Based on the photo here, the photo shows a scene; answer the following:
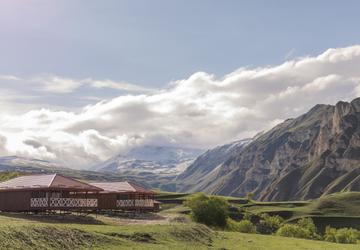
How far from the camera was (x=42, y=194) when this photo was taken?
80.2 m

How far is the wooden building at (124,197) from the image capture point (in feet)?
325

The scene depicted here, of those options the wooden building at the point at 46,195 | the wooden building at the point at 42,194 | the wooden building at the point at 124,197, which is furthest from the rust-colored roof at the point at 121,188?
the wooden building at the point at 42,194

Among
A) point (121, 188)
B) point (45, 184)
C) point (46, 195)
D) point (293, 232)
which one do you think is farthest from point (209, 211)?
point (293, 232)

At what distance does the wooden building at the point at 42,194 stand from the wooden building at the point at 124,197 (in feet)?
38.1

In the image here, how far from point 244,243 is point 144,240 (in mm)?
14875

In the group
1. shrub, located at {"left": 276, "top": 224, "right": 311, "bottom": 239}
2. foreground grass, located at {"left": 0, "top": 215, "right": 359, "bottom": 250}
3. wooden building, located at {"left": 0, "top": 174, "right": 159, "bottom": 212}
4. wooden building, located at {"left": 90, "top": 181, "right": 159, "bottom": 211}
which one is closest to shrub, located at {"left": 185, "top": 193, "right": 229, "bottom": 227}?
wooden building, located at {"left": 90, "top": 181, "right": 159, "bottom": 211}

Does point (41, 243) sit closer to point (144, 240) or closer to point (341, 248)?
point (144, 240)

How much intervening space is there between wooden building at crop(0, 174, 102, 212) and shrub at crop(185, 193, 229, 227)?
19478mm

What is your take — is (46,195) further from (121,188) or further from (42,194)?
(121,188)

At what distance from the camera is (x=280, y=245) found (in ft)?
198

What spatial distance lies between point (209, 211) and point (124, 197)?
1933cm

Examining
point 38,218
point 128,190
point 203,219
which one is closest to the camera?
point 38,218

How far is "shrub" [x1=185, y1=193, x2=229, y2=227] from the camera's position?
9088 centimetres

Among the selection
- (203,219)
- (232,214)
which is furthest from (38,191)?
(232,214)
